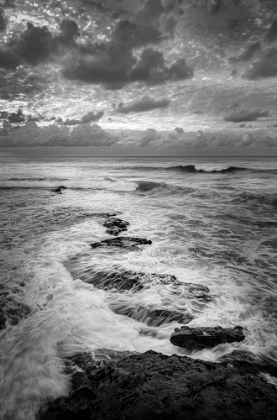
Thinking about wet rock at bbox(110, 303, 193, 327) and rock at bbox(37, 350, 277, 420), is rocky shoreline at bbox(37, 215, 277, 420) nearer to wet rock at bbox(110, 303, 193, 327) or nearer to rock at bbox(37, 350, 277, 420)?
rock at bbox(37, 350, 277, 420)

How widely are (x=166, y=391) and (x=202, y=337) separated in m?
1.14

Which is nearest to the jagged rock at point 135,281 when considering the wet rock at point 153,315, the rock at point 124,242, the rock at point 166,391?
the wet rock at point 153,315

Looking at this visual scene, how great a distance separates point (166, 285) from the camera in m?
4.95

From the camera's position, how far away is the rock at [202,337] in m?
3.25

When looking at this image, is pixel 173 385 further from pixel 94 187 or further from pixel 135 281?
pixel 94 187

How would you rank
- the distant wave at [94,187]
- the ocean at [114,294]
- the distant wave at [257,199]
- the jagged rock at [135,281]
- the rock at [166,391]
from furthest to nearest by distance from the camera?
the distant wave at [94,187] < the distant wave at [257,199] < the jagged rock at [135,281] < the ocean at [114,294] < the rock at [166,391]

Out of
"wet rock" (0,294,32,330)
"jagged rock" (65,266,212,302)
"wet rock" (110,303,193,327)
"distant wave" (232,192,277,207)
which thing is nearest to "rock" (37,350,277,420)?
"wet rock" (110,303,193,327)

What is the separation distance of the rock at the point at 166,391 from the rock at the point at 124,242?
4.26 metres

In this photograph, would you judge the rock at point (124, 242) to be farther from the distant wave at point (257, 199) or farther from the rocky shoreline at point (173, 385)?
the distant wave at point (257, 199)

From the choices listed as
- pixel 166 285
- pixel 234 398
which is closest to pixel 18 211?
pixel 166 285

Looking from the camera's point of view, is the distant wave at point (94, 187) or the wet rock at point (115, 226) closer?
the wet rock at point (115, 226)

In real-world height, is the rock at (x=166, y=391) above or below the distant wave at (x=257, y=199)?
above

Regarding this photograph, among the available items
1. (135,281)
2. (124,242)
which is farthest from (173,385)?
(124,242)

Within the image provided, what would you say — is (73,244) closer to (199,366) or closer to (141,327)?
(141,327)
